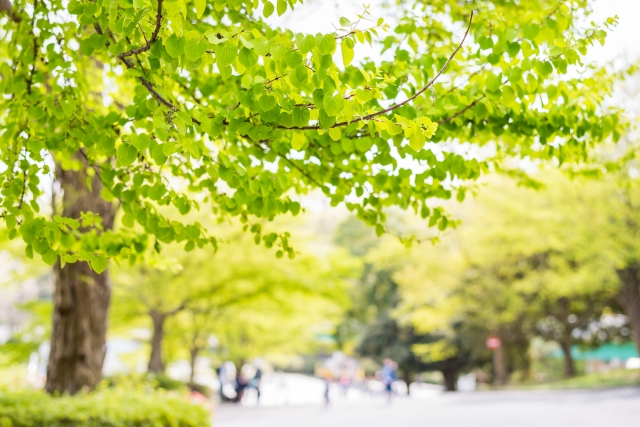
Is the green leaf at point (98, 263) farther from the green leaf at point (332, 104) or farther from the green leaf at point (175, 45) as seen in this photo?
the green leaf at point (332, 104)

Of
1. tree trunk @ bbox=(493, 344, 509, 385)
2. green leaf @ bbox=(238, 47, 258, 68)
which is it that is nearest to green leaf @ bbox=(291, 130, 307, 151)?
green leaf @ bbox=(238, 47, 258, 68)

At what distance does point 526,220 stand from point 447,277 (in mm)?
5587

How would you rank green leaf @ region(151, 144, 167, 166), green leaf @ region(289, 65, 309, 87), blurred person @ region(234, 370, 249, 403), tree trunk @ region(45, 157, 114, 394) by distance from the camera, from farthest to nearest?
blurred person @ region(234, 370, 249, 403), tree trunk @ region(45, 157, 114, 394), green leaf @ region(151, 144, 167, 166), green leaf @ region(289, 65, 309, 87)

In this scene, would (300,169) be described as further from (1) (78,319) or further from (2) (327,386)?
(2) (327,386)

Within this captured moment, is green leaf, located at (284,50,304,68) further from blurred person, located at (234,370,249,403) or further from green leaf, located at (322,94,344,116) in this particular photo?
blurred person, located at (234,370,249,403)

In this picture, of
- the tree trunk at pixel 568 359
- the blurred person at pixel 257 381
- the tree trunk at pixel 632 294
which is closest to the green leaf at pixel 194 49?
the blurred person at pixel 257 381

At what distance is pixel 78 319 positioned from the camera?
7625 mm

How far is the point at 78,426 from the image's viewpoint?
6031 mm

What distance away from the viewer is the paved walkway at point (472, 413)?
37.8ft

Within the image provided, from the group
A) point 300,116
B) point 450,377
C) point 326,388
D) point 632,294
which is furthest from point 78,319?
point 450,377

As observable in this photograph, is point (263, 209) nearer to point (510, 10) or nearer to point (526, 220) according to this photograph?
point (510, 10)

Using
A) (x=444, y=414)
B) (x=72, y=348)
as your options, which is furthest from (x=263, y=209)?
(x=444, y=414)

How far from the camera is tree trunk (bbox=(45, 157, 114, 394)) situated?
747 cm

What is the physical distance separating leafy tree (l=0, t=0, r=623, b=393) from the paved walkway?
Answer: 885 cm
